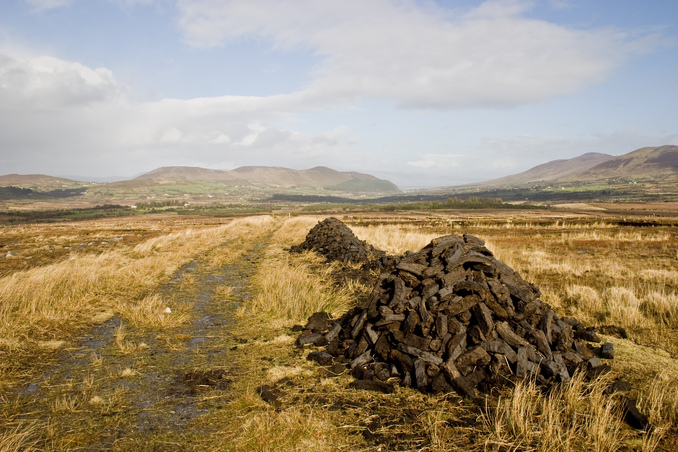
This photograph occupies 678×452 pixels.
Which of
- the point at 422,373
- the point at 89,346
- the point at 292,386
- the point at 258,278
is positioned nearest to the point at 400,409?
the point at 422,373

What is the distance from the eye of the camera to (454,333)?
6.26 m

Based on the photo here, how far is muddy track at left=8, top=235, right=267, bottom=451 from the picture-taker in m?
4.39

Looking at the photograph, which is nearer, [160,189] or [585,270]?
[585,270]

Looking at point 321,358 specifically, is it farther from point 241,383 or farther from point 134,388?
point 134,388

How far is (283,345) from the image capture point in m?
7.47

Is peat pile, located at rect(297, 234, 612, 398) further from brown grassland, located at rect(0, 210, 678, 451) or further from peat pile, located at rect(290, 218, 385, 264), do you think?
peat pile, located at rect(290, 218, 385, 264)

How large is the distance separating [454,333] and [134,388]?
503 centimetres

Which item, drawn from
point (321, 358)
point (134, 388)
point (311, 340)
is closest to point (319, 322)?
point (311, 340)

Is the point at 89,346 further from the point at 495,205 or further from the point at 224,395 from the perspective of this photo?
the point at 495,205

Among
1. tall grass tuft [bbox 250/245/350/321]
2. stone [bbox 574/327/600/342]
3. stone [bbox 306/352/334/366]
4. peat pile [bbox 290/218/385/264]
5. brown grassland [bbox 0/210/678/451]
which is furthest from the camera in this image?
peat pile [bbox 290/218/385/264]

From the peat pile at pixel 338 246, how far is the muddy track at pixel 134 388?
8.58 meters

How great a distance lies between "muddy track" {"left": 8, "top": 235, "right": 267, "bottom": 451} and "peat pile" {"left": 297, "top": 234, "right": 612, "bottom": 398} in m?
1.89

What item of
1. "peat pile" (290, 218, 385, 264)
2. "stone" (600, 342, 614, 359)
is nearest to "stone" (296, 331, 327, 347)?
"stone" (600, 342, 614, 359)

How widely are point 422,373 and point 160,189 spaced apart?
217780mm
